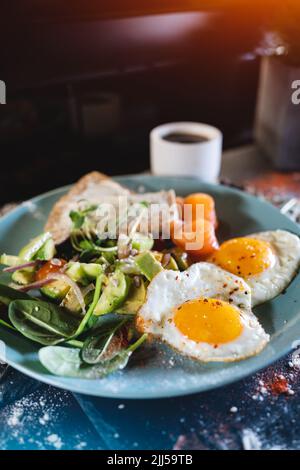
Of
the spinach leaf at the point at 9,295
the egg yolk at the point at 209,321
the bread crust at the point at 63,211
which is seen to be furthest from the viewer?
the bread crust at the point at 63,211

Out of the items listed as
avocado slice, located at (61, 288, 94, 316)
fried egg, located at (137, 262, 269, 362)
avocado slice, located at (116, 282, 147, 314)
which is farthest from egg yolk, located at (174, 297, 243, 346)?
avocado slice, located at (61, 288, 94, 316)

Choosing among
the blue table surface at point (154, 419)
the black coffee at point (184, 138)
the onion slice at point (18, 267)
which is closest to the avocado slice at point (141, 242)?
the onion slice at point (18, 267)

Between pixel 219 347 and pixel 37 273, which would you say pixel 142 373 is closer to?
pixel 219 347

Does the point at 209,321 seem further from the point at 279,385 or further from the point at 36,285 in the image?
the point at 36,285

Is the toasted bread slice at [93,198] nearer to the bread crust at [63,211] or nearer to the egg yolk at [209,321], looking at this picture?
the bread crust at [63,211]

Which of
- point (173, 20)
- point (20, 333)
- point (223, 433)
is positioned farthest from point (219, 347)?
point (173, 20)

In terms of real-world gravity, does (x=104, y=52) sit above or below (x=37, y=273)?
above

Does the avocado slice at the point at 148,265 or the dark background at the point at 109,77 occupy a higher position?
the dark background at the point at 109,77

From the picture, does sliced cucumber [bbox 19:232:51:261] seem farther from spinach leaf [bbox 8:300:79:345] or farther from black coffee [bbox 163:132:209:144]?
black coffee [bbox 163:132:209:144]

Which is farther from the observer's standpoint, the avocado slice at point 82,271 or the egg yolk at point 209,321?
the avocado slice at point 82,271
